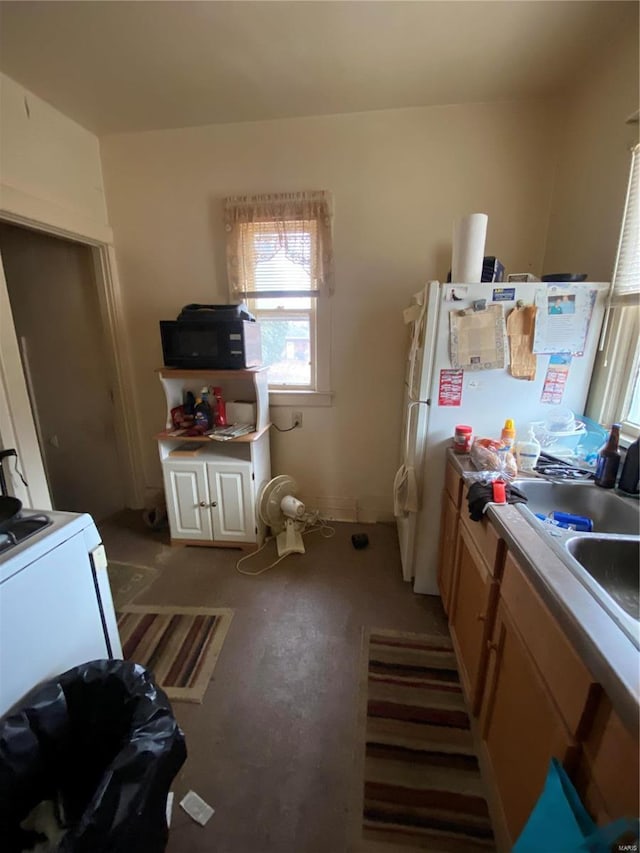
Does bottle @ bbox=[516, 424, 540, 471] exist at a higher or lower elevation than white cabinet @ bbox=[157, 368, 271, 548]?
higher

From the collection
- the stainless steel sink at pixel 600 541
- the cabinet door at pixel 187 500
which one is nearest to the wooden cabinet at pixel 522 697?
the stainless steel sink at pixel 600 541

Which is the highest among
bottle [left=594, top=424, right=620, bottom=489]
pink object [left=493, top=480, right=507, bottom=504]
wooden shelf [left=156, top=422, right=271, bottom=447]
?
bottle [left=594, top=424, right=620, bottom=489]

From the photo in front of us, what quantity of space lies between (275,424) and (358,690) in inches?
67.7

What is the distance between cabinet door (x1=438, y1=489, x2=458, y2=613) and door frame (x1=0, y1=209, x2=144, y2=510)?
2141 mm

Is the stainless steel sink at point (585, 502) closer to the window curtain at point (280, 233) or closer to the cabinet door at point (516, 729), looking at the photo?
the cabinet door at point (516, 729)

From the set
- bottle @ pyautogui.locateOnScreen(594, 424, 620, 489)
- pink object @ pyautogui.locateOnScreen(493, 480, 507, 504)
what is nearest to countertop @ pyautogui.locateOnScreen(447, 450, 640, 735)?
pink object @ pyautogui.locateOnScreen(493, 480, 507, 504)

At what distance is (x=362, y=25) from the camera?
1503 mm

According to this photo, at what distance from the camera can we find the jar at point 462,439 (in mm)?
1625

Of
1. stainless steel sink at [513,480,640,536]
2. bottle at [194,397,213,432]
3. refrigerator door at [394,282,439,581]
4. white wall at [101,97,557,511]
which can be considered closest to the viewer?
stainless steel sink at [513,480,640,536]

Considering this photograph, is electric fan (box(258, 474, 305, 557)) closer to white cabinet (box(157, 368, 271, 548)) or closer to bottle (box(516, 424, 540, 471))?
white cabinet (box(157, 368, 271, 548))

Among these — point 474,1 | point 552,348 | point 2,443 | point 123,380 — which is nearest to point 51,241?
point 123,380

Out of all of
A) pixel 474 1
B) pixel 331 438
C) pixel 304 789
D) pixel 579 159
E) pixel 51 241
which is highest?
pixel 474 1

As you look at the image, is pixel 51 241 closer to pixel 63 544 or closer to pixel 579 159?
pixel 63 544

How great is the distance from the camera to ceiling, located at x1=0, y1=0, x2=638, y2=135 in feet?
4.71
